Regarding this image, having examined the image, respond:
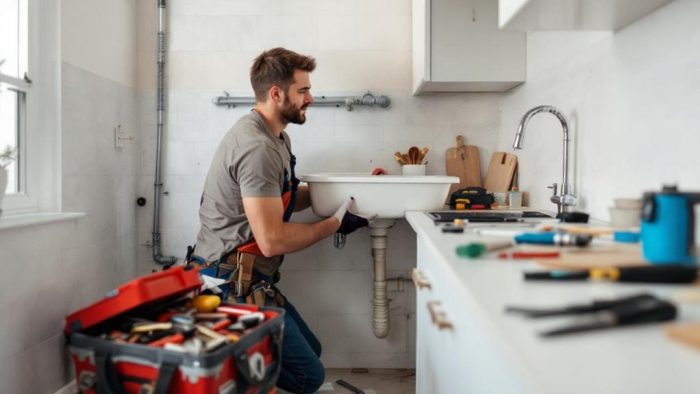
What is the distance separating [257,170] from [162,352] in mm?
792

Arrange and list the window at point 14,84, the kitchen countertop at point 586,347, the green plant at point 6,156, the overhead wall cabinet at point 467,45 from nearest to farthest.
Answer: the kitchen countertop at point 586,347 < the green plant at point 6,156 < the window at point 14,84 < the overhead wall cabinet at point 467,45

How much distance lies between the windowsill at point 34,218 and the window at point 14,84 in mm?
105

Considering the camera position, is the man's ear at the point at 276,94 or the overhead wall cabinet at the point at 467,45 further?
the overhead wall cabinet at the point at 467,45

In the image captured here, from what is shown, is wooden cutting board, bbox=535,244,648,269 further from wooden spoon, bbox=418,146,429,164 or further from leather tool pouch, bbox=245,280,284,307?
wooden spoon, bbox=418,146,429,164

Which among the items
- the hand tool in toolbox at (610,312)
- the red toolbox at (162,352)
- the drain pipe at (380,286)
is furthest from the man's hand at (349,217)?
the hand tool in toolbox at (610,312)

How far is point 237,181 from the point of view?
2.12m

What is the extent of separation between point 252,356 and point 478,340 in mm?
818

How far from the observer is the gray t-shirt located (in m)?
2.03

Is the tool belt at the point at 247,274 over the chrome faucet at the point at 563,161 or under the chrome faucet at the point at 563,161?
under

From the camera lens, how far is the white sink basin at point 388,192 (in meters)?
2.21

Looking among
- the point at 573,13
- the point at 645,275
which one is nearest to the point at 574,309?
the point at 645,275

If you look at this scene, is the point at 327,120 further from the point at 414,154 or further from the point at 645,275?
the point at 645,275

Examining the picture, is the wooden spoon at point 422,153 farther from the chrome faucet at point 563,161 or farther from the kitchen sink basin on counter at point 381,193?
the chrome faucet at point 563,161

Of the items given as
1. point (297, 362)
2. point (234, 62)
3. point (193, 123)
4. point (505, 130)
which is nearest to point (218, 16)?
point (234, 62)
